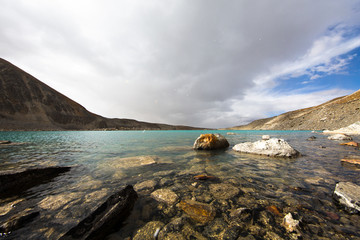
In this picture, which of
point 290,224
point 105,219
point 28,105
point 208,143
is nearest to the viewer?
point 290,224

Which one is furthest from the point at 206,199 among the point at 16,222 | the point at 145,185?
the point at 16,222

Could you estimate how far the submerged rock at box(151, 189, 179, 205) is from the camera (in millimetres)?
4066

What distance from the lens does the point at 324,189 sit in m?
4.48

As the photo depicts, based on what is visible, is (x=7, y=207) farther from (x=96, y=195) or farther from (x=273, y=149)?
(x=273, y=149)

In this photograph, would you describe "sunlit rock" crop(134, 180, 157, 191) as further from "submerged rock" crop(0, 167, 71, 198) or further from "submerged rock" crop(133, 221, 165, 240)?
"submerged rock" crop(0, 167, 71, 198)

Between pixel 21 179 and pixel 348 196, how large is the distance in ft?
37.2

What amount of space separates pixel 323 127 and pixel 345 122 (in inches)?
682

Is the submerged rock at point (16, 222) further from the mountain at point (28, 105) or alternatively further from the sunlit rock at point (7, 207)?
the mountain at point (28, 105)

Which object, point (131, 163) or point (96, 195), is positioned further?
point (131, 163)

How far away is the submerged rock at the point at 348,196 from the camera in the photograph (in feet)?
10.9

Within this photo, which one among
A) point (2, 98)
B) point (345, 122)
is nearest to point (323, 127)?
point (345, 122)

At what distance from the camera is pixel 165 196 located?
432 cm

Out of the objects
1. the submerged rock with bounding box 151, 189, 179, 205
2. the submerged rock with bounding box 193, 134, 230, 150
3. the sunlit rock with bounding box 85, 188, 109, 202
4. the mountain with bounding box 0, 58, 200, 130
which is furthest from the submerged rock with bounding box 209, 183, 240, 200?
the mountain with bounding box 0, 58, 200, 130

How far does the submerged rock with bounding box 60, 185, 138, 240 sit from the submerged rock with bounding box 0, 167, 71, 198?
13.6 ft
